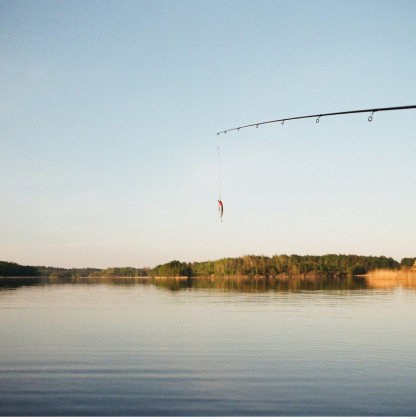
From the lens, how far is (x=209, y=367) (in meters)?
12.7

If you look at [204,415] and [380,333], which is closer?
[204,415]

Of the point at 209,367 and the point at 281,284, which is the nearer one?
the point at 209,367

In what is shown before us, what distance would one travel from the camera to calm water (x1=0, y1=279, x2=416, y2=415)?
30.7 ft

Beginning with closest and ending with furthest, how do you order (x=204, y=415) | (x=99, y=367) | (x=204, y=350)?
1. (x=204, y=415)
2. (x=99, y=367)
3. (x=204, y=350)

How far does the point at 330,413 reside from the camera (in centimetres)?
877

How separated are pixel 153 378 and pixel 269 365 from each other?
11.6 ft

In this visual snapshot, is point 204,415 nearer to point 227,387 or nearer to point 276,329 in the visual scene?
point 227,387

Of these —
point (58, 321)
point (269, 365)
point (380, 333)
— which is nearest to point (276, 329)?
point (380, 333)

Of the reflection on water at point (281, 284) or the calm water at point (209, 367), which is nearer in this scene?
the calm water at point (209, 367)

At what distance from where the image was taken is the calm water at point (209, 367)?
934 cm

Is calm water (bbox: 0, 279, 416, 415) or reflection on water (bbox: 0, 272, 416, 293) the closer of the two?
calm water (bbox: 0, 279, 416, 415)

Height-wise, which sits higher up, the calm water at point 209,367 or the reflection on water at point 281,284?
the calm water at point 209,367

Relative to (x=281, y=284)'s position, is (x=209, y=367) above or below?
above

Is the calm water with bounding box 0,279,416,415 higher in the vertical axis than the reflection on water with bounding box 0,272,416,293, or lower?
higher
